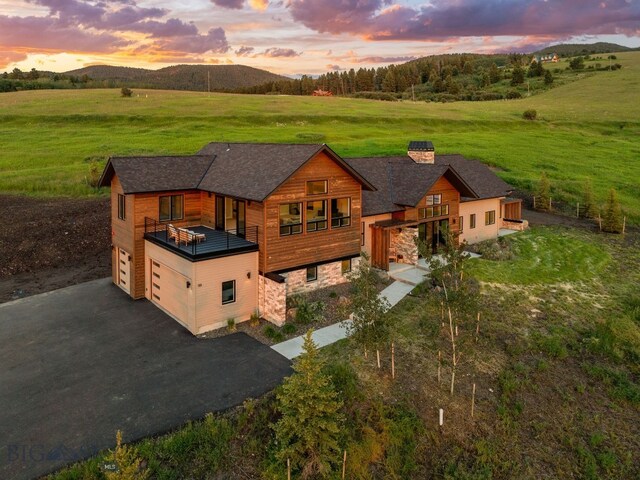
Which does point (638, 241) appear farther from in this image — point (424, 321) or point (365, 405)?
point (365, 405)

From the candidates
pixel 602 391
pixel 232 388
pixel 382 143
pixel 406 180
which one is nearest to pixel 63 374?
pixel 232 388

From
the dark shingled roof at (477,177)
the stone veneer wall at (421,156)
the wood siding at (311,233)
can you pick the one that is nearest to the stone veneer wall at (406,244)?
the wood siding at (311,233)

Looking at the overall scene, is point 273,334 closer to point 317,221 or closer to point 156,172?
point 317,221

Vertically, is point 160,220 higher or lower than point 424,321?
higher

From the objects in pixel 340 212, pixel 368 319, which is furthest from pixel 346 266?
pixel 368 319

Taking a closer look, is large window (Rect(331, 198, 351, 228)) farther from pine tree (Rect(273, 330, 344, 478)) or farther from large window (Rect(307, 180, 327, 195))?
pine tree (Rect(273, 330, 344, 478))
